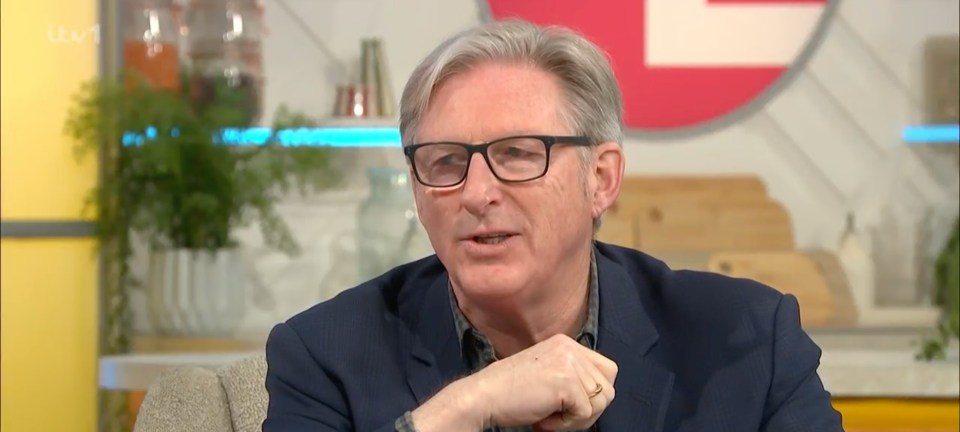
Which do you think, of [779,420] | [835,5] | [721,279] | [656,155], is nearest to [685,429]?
[779,420]

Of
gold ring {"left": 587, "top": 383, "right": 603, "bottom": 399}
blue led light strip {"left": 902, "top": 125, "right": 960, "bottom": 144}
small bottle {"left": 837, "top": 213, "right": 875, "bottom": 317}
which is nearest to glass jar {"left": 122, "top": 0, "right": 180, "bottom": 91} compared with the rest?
small bottle {"left": 837, "top": 213, "right": 875, "bottom": 317}

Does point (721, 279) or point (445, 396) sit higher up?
point (721, 279)

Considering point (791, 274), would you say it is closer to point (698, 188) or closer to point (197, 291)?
point (698, 188)

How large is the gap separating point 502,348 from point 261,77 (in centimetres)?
173

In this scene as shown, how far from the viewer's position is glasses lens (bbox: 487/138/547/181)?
140 centimetres

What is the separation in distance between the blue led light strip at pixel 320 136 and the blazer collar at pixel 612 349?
151 cm

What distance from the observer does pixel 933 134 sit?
3178 mm

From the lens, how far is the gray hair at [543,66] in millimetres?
1452

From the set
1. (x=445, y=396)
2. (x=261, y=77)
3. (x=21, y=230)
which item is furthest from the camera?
(x=261, y=77)

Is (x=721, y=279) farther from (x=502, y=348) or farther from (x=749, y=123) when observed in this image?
(x=749, y=123)

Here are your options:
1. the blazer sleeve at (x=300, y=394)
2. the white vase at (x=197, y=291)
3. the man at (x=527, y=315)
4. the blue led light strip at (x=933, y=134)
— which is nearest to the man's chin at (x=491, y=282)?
the man at (x=527, y=315)

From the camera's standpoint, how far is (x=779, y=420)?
1468 millimetres

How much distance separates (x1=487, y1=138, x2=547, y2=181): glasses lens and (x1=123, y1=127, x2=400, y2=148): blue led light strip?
5.45 ft

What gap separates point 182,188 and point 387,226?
498 mm
